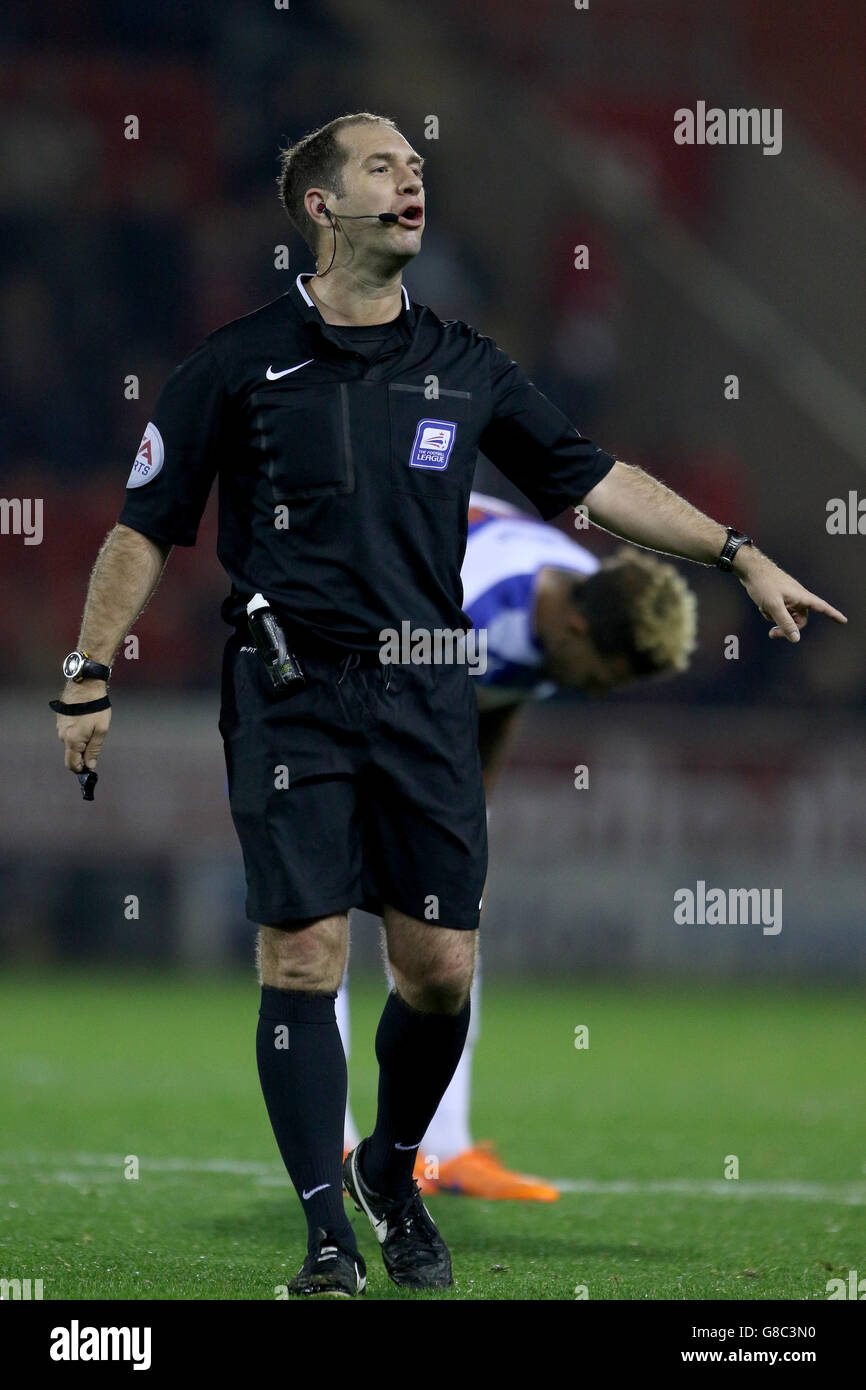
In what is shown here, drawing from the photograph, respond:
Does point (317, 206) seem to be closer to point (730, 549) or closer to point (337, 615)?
Answer: point (337, 615)

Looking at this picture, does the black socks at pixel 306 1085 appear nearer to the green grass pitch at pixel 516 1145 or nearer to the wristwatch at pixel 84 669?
the green grass pitch at pixel 516 1145

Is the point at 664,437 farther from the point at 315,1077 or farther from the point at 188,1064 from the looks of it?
the point at 315,1077

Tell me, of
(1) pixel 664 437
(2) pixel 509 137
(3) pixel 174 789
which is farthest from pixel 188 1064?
(2) pixel 509 137

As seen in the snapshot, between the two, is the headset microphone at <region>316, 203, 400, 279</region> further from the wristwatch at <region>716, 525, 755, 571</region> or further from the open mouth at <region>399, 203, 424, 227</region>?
the wristwatch at <region>716, 525, 755, 571</region>

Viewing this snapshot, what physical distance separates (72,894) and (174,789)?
853 millimetres

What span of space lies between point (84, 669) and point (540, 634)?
1.83 meters

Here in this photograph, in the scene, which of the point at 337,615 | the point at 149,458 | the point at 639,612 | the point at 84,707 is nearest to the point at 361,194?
the point at 149,458

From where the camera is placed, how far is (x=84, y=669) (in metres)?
4.00

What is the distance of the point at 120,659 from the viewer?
1254 cm

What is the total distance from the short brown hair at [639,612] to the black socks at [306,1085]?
69.5 inches

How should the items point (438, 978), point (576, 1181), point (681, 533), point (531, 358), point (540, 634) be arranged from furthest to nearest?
1. point (531, 358)
2. point (576, 1181)
3. point (540, 634)
4. point (681, 533)
5. point (438, 978)

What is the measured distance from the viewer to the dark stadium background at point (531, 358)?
11766 millimetres

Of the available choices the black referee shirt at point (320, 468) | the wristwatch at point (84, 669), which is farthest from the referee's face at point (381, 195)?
the wristwatch at point (84, 669)

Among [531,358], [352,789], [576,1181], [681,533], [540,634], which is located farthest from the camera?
[531,358]
